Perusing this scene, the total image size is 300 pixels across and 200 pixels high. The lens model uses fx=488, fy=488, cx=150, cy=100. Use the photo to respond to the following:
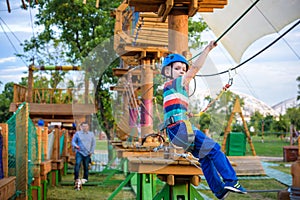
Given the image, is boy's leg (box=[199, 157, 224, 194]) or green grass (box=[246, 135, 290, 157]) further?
green grass (box=[246, 135, 290, 157])

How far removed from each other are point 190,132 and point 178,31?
191 centimetres

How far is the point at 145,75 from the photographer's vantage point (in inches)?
425

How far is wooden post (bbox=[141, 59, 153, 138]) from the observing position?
995cm

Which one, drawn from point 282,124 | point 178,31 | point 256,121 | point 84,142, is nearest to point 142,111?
point 84,142

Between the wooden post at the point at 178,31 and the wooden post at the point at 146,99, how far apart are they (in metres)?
3.99

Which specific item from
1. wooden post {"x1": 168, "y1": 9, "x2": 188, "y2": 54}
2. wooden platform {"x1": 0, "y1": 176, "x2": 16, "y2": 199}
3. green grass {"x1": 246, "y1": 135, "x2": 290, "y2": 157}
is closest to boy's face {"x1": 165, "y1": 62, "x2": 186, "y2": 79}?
wooden post {"x1": 168, "y1": 9, "x2": 188, "y2": 54}

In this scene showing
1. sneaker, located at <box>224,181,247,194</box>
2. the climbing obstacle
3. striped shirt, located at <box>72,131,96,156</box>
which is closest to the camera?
sneaker, located at <box>224,181,247,194</box>

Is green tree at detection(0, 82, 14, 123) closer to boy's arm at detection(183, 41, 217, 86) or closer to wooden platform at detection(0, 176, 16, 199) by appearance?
wooden platform at detection(0, 176, 16, 199)

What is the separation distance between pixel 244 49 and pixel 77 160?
5.32 metres

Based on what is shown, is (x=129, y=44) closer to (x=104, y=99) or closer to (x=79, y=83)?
(x=79, y=83)

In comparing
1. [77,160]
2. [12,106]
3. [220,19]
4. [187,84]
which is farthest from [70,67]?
[187,84]

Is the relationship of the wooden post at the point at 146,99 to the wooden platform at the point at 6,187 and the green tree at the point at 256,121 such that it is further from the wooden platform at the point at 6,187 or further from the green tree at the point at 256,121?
the green tree at the point at 256,121

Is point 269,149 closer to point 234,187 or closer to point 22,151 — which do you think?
point 22,151

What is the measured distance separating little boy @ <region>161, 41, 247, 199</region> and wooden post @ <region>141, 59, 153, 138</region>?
17.3 ft
